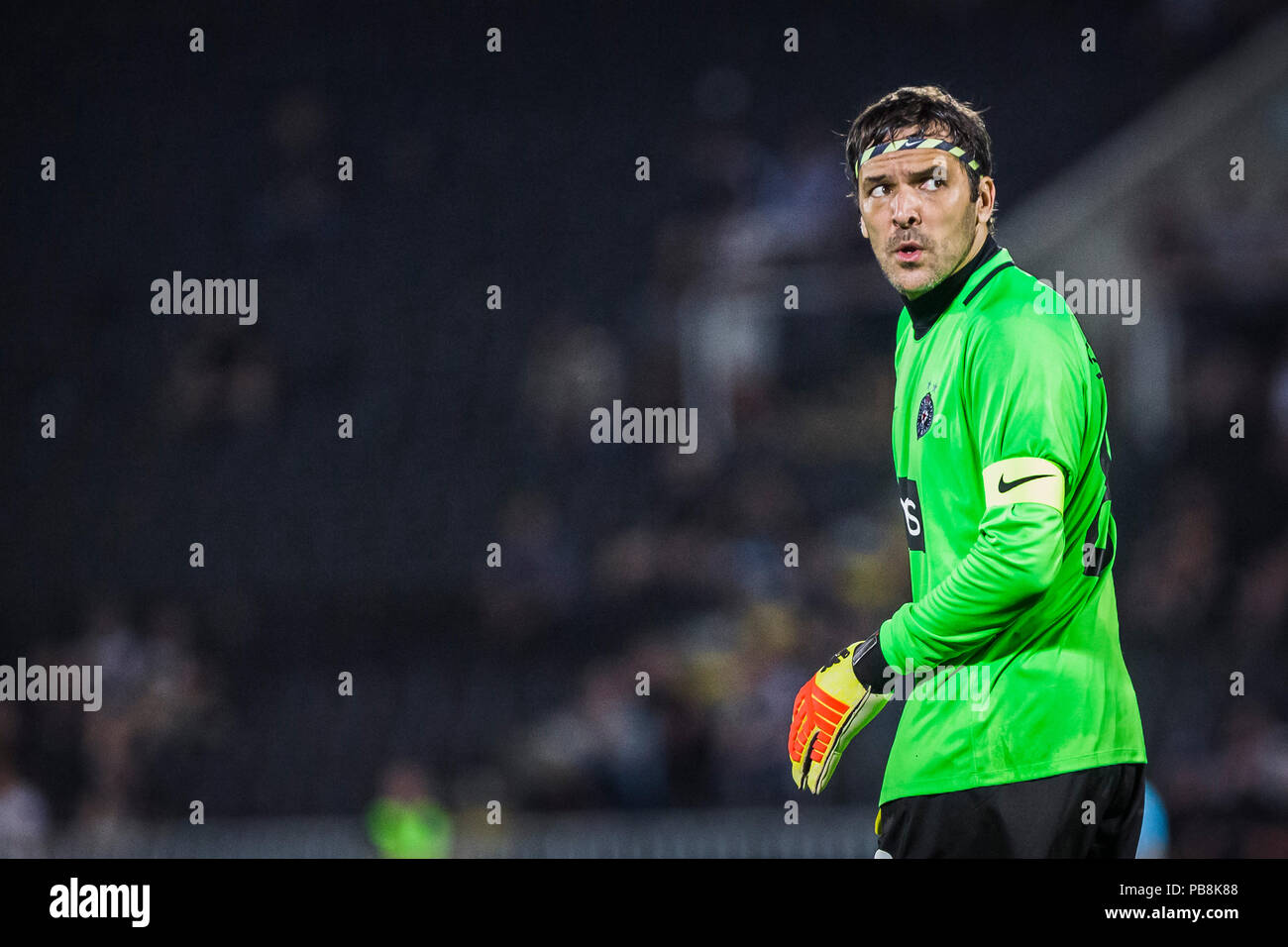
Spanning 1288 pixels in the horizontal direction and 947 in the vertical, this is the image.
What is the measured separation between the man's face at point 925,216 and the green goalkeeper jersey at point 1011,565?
0.37 ft

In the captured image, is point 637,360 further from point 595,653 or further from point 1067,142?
point 1067,142

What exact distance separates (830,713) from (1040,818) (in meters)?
0.56

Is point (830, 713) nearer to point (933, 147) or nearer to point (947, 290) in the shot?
point (947, 290)

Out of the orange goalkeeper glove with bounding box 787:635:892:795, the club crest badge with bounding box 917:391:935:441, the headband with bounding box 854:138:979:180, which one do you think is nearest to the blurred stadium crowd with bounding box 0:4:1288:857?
the orange goalkeeper glove with bounding box 787:635:892:795

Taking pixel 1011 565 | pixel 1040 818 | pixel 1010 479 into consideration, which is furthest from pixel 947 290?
pixel 1040 818

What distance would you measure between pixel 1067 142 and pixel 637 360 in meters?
3.87

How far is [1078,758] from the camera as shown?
3.83m

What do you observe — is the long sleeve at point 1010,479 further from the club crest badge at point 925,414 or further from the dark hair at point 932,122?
the dark hair at point 932,122

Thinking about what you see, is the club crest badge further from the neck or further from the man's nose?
the man's nose

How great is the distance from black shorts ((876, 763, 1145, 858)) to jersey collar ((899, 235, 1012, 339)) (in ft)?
3.84

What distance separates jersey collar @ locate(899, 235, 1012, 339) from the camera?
13.4 feet

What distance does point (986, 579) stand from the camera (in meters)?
3.72

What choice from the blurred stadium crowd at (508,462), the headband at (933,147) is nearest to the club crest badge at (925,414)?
the headband at (933,147)
